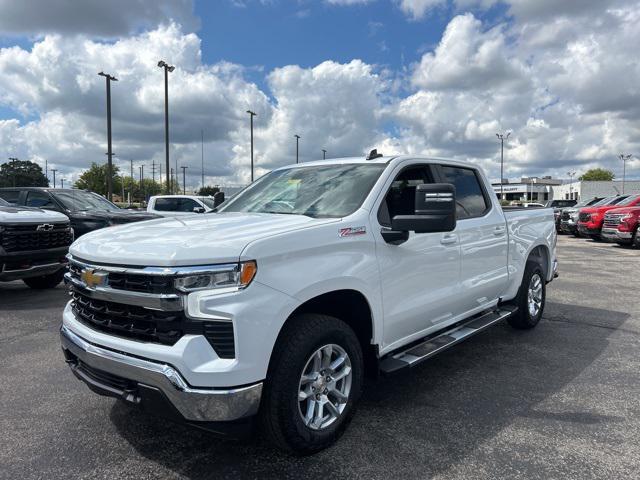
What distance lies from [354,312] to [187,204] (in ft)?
44.0

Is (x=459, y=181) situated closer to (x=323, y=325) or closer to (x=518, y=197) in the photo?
(x=323, y=325)

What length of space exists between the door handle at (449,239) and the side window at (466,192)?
32 cm

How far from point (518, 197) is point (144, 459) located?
366 feet

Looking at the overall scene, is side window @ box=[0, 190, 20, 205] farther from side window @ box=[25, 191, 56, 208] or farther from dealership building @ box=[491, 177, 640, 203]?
dealership building @ box=[491, 177, 640, 203]

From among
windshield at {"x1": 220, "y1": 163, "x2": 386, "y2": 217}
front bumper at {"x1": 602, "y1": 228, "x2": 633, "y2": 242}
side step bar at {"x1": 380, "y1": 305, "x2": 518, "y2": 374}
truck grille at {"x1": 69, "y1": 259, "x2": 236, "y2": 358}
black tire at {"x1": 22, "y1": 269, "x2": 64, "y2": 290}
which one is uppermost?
windshield at {"x1": 220, "y1": 163, "x2": 386, "y2": 217}

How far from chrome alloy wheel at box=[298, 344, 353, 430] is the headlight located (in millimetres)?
667

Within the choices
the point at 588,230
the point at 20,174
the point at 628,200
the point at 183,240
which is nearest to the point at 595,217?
the point at 588,230

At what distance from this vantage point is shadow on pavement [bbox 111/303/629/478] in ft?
9.43

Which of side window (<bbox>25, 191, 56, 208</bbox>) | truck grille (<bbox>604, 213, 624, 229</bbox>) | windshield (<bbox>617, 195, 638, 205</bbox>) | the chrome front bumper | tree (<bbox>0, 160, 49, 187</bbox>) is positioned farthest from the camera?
tree (<bbox>0, 160, 49, 187</bbox>)

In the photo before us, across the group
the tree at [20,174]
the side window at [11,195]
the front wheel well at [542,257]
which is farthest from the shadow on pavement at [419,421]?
the tree at [20,174]

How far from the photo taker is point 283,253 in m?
2.72

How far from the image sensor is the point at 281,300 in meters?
2.65

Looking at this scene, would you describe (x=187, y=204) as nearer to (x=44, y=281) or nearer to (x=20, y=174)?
(x=44, y=281)

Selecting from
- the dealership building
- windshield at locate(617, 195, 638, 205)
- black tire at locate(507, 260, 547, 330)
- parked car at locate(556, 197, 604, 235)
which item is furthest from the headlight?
the dealership building
